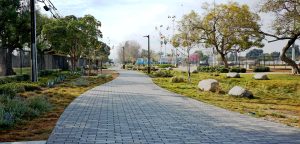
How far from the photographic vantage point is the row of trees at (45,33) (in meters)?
28.4

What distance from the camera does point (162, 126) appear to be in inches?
355

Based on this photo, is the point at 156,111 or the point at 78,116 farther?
the point at 156,111

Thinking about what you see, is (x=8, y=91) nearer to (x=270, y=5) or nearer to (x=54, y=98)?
(x=54, y=98)

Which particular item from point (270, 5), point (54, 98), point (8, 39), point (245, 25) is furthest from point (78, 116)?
point (8, 39)

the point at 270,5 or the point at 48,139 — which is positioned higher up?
the point at 270,5

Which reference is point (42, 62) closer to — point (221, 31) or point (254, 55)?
point (221, 31)

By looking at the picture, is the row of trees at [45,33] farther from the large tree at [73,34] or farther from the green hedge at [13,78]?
the green hedge at [13,78]

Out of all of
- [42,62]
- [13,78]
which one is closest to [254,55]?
[42,62]

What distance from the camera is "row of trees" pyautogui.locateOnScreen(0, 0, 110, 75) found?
2838 centimetres

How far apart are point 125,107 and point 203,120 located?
352cm

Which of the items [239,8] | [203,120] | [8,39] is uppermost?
[239,8]

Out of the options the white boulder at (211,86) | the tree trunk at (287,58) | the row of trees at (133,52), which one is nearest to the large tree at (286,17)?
the tree trunk at (287,58)

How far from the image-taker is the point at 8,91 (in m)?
14.4

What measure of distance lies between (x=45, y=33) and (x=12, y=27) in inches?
270
